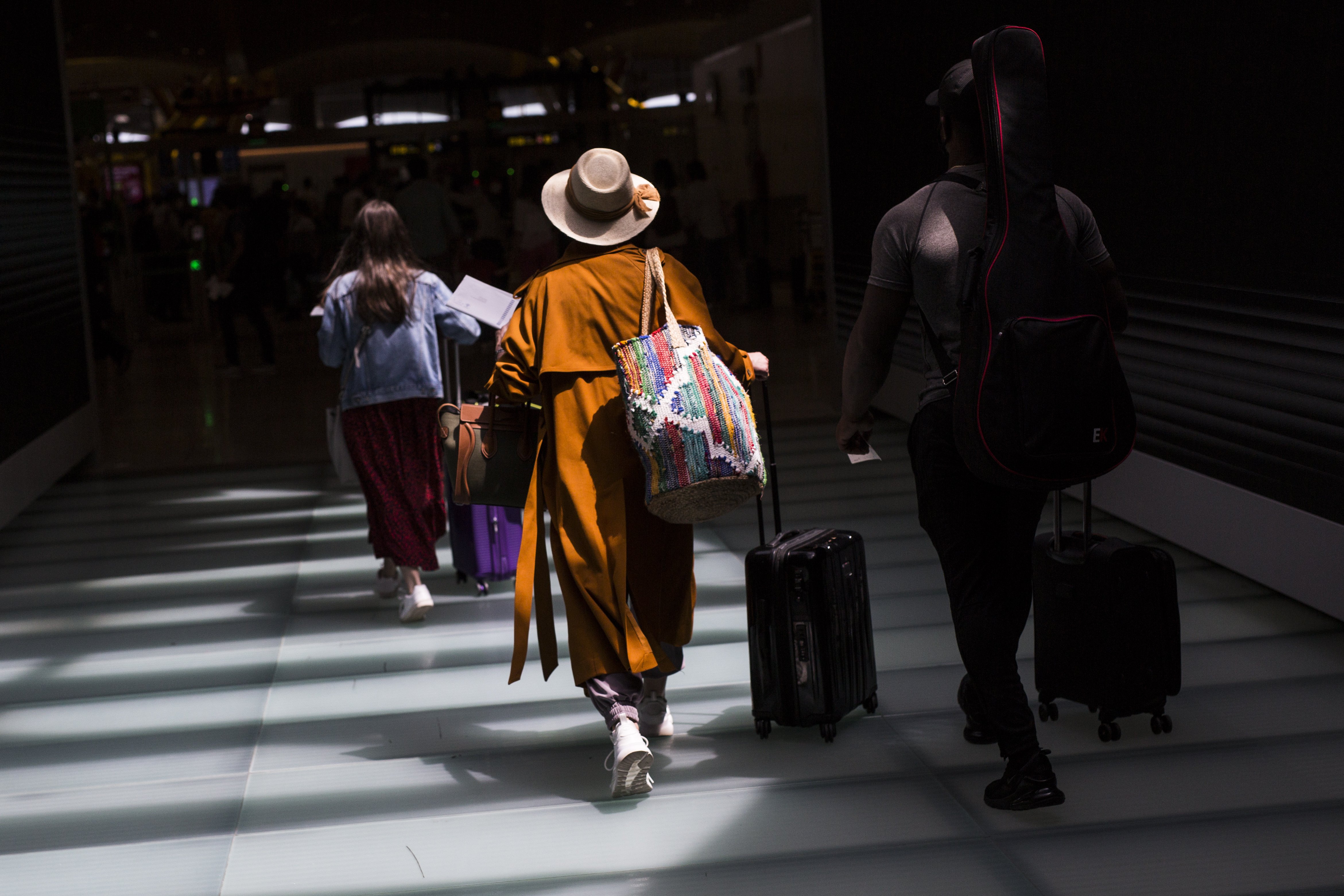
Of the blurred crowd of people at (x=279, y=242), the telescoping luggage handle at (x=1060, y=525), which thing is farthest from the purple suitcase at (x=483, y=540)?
the blurred crowd of people at (x=279, y=242)

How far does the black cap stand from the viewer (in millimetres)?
2891

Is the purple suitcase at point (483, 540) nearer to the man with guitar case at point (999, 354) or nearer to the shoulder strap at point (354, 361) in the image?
the shoulder strap at point (354, 361)

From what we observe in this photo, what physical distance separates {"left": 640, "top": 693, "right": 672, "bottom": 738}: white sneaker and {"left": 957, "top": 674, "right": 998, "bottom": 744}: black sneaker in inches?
31.7

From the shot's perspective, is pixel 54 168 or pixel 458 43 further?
pixel 458 43

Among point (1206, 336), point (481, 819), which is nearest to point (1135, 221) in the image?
point (1206, 336)

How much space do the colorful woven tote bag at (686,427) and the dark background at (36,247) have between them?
17.0 ft

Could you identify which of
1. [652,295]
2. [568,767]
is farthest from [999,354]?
[568,767]

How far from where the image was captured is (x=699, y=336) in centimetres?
328

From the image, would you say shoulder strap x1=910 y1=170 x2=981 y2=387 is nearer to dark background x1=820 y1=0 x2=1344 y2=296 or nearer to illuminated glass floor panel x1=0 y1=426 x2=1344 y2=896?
illuminated glass floor panel x1=0 y1=426 x2=1344 y2=896

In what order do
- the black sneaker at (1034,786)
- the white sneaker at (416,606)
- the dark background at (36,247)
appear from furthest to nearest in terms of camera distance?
the dark background at (36,247) → the white sneaker at (416,606) → the black sneaker at (1034,786)

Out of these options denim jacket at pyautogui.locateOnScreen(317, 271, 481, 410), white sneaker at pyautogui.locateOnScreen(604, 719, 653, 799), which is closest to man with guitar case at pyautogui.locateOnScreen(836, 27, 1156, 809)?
white sneaker at pyautogui.locateOnScreen(604, 719, 653, 799)

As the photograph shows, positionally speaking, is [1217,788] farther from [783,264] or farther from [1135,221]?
[783,264]

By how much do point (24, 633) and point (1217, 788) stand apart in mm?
4300

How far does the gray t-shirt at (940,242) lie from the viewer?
2885 millimetres
